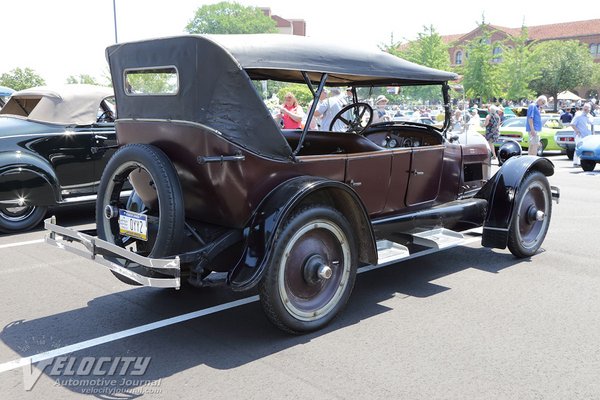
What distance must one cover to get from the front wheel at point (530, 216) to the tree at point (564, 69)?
5536 cm

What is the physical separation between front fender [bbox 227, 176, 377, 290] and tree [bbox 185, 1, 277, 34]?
322 feet

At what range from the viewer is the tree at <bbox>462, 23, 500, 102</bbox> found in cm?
4166

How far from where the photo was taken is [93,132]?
727 cm

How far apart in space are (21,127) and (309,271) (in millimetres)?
4955

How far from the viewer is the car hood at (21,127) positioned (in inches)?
264

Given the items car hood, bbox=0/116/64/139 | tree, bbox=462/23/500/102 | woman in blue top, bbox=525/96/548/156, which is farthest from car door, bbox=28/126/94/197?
tree, bbox=462/23/500/102

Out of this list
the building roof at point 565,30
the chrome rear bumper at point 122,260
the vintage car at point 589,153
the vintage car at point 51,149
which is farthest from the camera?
the building roof at point 565,30

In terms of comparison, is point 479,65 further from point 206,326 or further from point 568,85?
point 206,326

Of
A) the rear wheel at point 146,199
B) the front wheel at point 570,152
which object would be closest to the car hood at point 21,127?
the rear wheel at point 146,199

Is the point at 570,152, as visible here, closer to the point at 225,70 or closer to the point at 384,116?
the point at 384,116

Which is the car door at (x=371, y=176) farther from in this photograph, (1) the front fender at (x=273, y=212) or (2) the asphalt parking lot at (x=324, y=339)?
(2) the asphalt parking lot at (x=324, y=339)

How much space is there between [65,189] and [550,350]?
19.6ft

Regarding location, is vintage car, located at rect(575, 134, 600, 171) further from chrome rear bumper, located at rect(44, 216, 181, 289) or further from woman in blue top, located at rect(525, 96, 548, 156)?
chrome rear bumper, located at rect(44, 216, 181, 289)

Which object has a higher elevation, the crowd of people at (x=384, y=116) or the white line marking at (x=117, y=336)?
the crowd of people at (x=384, y=116)
